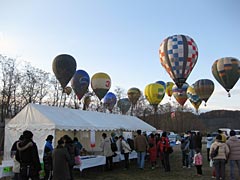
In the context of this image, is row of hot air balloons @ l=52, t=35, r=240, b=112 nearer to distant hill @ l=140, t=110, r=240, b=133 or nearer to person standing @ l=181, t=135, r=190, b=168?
person standing @ l=181, t=135, r=190, b=168

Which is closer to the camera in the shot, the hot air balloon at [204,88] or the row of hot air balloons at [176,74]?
the row of hot air balloons at [176,74]

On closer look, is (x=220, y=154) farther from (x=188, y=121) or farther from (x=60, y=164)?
(x=188, y=121)

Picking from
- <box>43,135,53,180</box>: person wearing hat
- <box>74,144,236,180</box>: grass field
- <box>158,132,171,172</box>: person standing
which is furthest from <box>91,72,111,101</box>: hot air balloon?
<box>43,135,53,180</box>: person wearing hat

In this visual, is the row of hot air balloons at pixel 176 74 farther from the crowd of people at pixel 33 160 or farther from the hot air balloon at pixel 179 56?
the crowd of people at pixel 33 160

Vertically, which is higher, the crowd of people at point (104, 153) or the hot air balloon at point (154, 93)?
the hot air balloon at point (154, 93)

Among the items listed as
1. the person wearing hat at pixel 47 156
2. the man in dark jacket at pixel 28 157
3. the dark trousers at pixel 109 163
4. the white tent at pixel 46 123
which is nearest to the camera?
the man in dark jacket at pixel 28 157

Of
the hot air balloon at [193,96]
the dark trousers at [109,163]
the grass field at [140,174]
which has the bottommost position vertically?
the grass field at [140,174]

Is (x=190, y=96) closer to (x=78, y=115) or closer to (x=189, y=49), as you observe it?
(x=189, y=49)

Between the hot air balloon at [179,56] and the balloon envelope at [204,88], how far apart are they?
27.2ft

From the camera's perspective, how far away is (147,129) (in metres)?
18.9

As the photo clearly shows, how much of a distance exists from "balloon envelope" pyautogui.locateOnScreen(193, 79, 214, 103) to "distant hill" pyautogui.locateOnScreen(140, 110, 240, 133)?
78.8 ft

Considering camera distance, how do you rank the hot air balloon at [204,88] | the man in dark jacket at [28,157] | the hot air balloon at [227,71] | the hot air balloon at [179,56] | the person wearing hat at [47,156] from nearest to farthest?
the man in dark jacket at [28,157], the person wearing hat at [47,156], the hot air balloon at [179,56], the hot air balloon at [227,71], the hot air balloon at [204,88]

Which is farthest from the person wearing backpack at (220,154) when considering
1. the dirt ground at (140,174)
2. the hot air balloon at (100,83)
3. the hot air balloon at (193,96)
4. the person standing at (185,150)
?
the hot air balloon at (193,96)

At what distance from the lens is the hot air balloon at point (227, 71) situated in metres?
23.4
